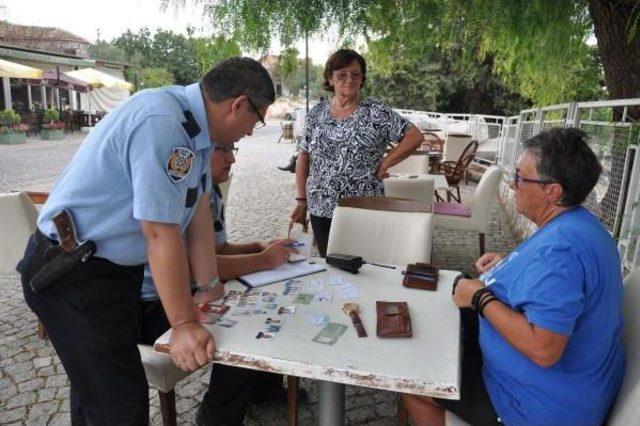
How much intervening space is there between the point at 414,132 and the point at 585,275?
1972 mm

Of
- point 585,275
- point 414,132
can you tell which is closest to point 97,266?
point 585,275

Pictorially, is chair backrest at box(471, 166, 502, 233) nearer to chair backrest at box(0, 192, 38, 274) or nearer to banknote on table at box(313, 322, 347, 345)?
banknote on table at box(313, 322, 347, 345)

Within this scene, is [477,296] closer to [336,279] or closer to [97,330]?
[336,279]

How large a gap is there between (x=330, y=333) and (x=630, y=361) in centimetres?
95

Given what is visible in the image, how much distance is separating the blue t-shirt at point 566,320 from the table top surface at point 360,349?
0.73 feet

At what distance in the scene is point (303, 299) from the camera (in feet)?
5.90

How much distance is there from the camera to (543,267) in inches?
51.1

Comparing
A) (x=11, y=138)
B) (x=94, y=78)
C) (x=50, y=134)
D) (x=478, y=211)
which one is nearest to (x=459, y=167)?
(x=478, y=211)

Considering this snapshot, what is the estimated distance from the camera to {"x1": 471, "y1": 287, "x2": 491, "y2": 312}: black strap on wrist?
4.95 feet

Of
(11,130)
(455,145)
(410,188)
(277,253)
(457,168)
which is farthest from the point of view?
(11,130)

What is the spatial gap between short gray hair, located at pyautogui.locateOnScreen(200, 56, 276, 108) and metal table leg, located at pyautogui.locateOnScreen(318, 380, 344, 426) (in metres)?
1.10

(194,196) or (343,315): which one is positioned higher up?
(194,196)

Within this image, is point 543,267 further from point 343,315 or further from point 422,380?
point 343,315

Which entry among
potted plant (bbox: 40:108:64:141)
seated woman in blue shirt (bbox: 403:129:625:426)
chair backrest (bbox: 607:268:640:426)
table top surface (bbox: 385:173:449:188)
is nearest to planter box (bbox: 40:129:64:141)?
potted plant (bbox: 40:108:64:141)
